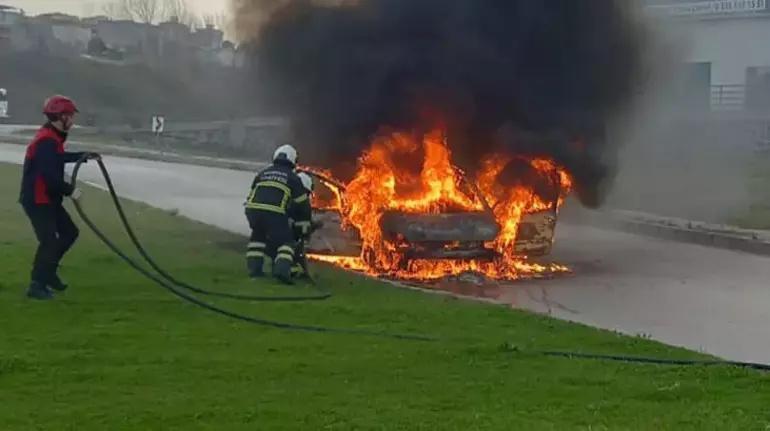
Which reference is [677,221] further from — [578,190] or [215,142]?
[215,142]

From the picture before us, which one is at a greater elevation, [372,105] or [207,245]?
[372,105]

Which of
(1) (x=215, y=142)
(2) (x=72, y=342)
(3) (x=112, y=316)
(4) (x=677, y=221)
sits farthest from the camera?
(1) (x=215, y=142)

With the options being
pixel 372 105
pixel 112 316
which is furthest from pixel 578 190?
pixel 112 316

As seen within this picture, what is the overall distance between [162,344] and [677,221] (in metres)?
12.2

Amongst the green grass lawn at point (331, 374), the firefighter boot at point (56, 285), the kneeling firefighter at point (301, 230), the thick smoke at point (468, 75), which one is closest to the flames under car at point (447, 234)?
the thick smoke at point (468, 75)

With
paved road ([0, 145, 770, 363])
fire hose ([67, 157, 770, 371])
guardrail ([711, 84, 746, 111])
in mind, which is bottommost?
paved road ([0, 145, 770, 363])

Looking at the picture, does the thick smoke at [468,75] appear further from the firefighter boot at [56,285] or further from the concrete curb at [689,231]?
the firefighter boot at [56,285]

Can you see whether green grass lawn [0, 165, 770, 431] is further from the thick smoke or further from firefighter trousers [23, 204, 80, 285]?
the thick smoke

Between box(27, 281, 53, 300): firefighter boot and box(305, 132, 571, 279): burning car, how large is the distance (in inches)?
154

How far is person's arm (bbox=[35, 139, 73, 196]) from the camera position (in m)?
9.44

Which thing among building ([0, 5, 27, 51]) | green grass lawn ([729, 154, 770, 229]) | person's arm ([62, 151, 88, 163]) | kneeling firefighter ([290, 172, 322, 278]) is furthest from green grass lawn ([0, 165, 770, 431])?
building ([0, 5, 27, 51])

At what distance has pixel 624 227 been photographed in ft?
61.3

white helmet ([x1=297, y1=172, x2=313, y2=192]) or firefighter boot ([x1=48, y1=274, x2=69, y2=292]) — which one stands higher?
white helmet ([x1=297, y1=172, x2=313, y2=192])

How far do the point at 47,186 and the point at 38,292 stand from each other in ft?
2.77
